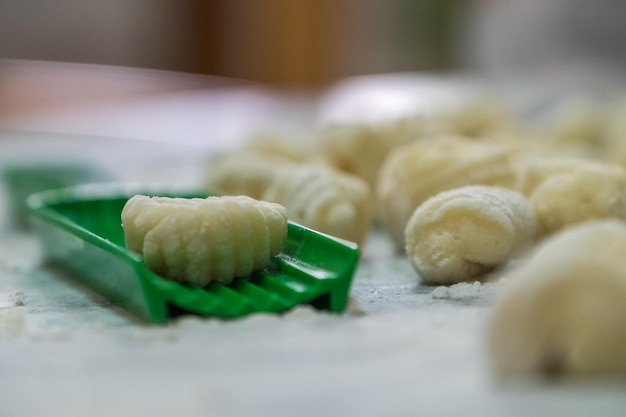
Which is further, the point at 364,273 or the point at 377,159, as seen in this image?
the point at 377,159

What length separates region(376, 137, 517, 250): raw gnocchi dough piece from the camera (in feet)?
4.55

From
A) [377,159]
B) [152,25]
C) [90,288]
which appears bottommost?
[90,288]

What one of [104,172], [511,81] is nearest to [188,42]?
[511,81]

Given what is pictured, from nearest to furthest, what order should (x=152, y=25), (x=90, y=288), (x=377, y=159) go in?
(x=90, y=288) → (x=377, y=159) → (x=152, y=25)

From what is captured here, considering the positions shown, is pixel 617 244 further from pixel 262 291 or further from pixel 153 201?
→ pixel 153 201

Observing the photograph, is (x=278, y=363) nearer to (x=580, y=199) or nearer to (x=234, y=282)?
(x=234, y=282)

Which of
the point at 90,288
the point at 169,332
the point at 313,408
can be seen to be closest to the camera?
→ the point at 313,408

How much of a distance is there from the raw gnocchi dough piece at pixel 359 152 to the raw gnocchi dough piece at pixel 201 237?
2.10 ft

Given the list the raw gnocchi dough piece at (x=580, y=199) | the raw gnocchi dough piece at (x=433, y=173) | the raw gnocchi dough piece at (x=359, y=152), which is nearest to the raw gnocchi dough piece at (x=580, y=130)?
the raw gnocchi dough piece at (x=359, y=152)

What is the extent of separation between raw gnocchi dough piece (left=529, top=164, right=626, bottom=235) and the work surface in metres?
0.18

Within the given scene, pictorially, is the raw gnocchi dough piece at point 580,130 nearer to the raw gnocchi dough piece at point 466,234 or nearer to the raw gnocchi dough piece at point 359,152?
the raw gnocchi dough piece at point 359,152

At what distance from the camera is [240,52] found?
4.11m

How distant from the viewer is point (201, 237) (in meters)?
1.03

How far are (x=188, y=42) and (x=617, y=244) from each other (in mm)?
3428
